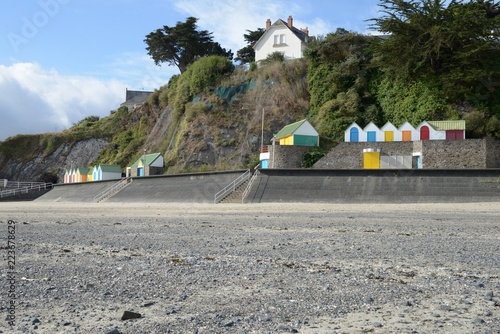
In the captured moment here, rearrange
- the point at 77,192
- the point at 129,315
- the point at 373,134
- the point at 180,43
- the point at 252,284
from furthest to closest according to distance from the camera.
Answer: the point at 180,43, the point at 77,192, the point at 373,134, the point at 252,284, the point at 129,315

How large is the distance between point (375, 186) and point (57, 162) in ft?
149

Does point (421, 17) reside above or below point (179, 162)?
above

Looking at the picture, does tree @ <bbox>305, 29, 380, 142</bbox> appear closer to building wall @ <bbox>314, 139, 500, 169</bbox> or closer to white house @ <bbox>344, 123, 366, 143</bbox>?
white house @ <bbox>344, 123, 366, 143</bbox>

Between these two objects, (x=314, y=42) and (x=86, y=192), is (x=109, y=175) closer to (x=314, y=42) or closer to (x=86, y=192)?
(x=86, y=192)

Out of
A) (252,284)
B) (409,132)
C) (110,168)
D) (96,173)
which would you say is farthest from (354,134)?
(96,173)

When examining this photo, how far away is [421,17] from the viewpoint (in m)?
30.4

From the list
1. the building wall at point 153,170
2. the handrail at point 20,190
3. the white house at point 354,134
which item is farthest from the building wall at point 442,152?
the handrail at point 20,190

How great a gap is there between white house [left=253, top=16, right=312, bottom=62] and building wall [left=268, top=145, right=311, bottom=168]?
1694 cm

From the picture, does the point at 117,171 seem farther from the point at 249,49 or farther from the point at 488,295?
the point at 488,295

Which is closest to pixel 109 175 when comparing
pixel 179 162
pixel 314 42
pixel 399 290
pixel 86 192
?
pixel 86 192

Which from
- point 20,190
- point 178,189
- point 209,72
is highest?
point 209,72

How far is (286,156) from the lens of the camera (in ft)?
102

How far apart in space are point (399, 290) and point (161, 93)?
50783mm

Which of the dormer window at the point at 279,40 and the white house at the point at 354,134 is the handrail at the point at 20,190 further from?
the white house at the point at 354,134
